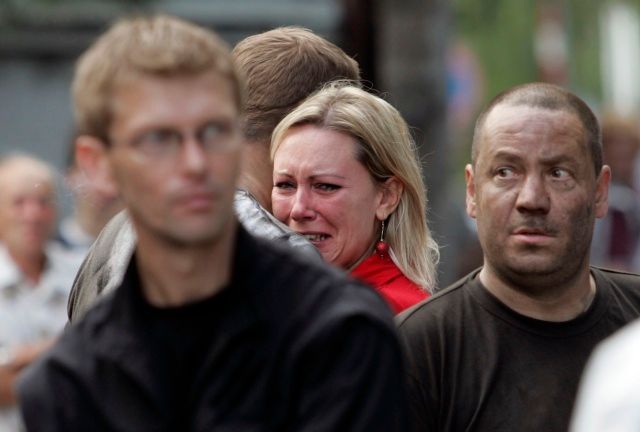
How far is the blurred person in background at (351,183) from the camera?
14.6ft

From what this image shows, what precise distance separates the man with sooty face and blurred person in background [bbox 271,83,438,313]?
32 cm

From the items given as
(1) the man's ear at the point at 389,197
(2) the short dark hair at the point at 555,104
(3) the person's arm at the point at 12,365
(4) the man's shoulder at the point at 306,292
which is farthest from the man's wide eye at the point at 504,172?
(3) the person's arm at the point at 12,365

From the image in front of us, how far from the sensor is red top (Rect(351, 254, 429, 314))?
4461mm

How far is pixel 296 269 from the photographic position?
10.3 feet

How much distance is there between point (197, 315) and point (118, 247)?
94 cm

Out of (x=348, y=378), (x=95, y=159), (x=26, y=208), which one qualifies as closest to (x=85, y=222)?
(x=26, y=208)

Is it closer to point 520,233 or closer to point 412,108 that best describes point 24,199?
point 412,108

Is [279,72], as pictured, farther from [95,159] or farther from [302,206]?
[95,159]

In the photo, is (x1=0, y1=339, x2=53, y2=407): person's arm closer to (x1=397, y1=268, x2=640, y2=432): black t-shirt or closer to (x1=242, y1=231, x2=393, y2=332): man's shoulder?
(x1=397, y1=268, x2=640, y2=432): black t-shirt

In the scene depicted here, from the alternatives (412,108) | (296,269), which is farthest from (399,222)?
(412,108)

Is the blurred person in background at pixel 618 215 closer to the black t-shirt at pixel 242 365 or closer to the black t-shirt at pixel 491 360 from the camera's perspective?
the black t-shirt at pixel 491 360

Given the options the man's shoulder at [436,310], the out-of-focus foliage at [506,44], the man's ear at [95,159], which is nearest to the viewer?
the man's ear at [95,159]

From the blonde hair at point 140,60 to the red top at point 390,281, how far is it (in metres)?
1.36

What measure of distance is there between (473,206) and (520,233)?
26 cm
